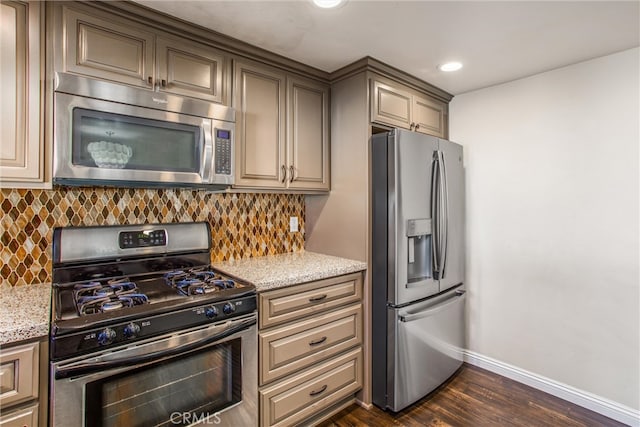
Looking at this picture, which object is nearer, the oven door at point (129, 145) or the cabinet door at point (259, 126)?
the oven door at point (129, 145)

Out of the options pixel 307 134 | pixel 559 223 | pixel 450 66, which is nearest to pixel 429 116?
→ pixel 450 66

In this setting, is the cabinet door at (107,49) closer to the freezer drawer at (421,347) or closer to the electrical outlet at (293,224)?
the electrical outlet at (293,224)

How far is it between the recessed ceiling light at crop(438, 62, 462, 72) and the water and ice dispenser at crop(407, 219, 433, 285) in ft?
3.51

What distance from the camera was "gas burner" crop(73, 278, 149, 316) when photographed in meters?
1.33

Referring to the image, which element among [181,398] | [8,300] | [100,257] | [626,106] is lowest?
[181,398]

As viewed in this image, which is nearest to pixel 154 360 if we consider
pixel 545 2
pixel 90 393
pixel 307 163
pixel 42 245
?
pixel 90 393

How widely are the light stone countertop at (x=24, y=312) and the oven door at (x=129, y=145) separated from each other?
529 mm

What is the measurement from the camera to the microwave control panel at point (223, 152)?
187 cm

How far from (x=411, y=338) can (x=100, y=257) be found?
1.89m

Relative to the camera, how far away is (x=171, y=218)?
2092 millimetres

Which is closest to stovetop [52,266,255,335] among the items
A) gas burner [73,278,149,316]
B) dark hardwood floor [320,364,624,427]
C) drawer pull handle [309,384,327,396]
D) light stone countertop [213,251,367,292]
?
gas burner [73,278,149,316]

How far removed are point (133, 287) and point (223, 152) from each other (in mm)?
833

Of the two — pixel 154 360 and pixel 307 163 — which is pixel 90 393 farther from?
pixel 307 163

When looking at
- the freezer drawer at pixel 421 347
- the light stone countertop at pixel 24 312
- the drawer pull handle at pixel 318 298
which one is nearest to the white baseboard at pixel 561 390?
the freezer drawer at pixel 421 347
